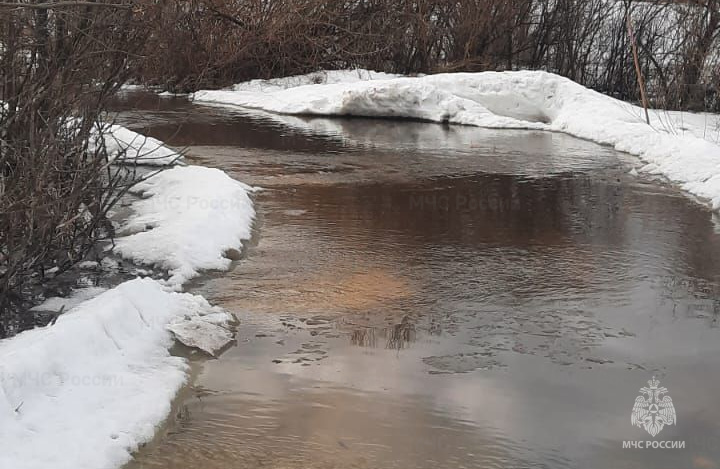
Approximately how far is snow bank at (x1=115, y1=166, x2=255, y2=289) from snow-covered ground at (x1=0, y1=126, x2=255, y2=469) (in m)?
0.02

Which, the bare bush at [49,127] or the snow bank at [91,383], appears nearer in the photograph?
the snow bank at [91,383]

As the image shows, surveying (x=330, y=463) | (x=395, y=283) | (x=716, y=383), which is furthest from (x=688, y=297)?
(x=330, y=463)

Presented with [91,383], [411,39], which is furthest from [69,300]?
[411,39]

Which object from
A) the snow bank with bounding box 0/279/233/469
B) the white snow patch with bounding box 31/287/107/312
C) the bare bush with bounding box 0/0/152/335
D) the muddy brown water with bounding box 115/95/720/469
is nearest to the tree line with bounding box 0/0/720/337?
the muddy brown water with bounding box 115/95/720/469

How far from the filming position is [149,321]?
17.7 feet

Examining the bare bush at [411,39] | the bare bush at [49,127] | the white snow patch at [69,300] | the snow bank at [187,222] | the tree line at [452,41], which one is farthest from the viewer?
the bare bush at [411,39]

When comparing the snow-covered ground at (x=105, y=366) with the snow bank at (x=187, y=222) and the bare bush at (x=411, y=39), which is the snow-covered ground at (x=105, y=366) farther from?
the bare bush at (x=411, y=39)

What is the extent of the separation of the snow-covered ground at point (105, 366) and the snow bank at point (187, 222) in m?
0.02

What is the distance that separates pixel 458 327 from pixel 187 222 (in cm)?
301

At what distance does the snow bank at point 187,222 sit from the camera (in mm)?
6977

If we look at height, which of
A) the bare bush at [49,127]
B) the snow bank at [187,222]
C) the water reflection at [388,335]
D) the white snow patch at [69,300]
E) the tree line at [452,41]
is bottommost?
the water reflection at [388,335]

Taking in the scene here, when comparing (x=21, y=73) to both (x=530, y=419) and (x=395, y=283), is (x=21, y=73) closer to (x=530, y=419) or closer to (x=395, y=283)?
(x=395, y=283)

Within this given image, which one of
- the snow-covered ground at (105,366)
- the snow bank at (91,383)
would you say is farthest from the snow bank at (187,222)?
the snow bank at (91,383)

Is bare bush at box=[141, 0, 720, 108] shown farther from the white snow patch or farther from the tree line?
the white snow patch
